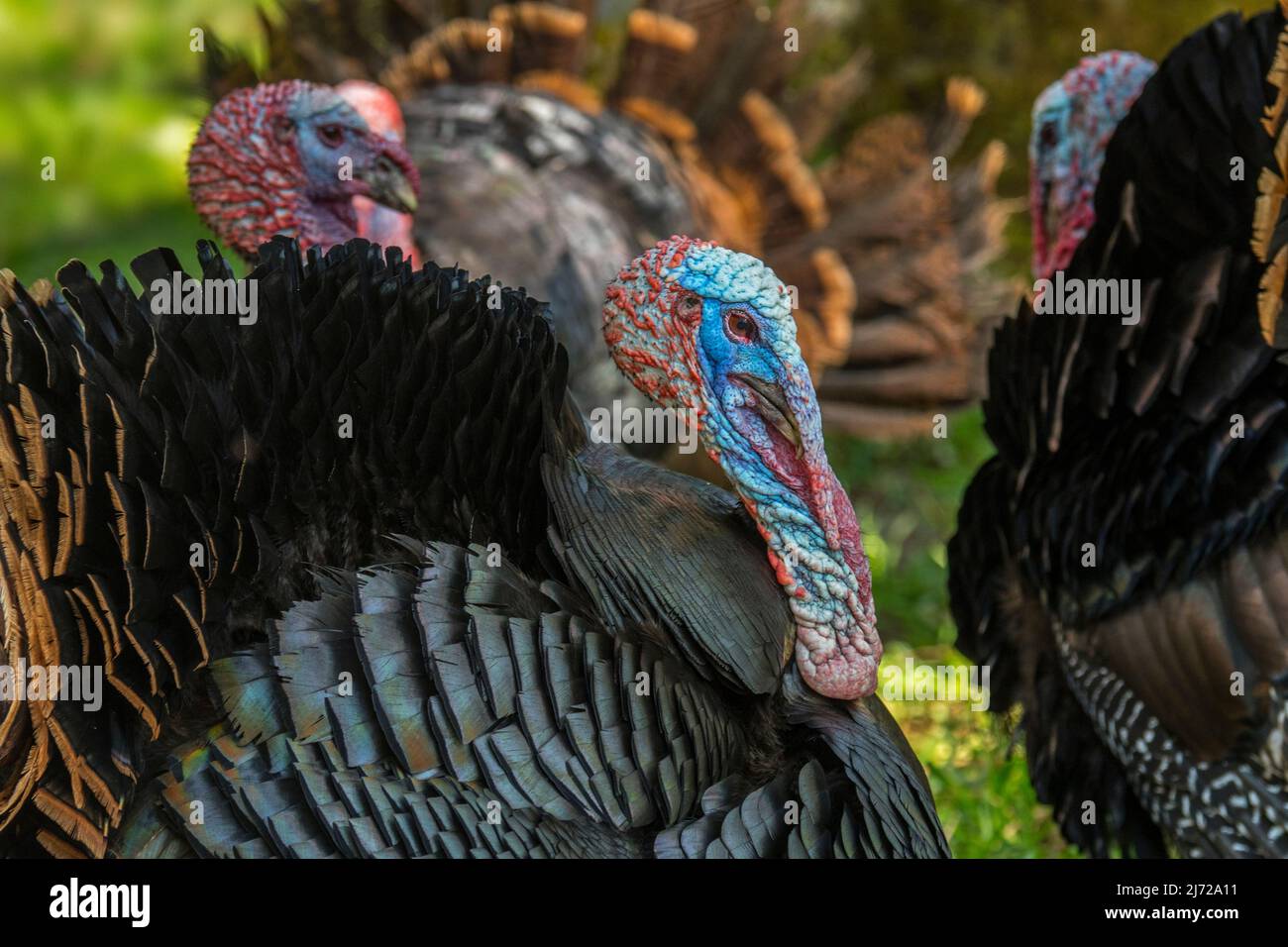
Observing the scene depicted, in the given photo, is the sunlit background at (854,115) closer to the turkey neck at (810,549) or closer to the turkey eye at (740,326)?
the turkey neck at (810,549)

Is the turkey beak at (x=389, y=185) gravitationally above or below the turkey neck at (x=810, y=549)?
above

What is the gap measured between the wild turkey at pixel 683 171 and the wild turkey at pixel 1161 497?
4.72 feet

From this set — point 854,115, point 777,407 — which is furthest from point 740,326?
point 854,115

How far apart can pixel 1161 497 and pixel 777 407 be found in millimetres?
985

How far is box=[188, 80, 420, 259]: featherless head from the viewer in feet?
11.4

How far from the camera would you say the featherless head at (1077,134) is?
3.72m

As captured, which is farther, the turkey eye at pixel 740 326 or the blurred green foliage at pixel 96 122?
the blurred green foliage at pixel 96 122

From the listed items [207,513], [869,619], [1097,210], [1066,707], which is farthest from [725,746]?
[1097,210]

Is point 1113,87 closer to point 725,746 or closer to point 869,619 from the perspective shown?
point 869,619

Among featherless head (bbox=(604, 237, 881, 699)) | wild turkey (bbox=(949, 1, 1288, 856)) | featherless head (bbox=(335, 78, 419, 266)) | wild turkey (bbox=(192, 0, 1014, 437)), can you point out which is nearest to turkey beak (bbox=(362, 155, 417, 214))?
featherless head (bbox=(335, 78, 419, 266))

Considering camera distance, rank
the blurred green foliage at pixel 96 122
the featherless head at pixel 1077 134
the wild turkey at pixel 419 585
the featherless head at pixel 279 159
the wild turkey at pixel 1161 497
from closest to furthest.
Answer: the wild turkey at pixel 419 585, the wild turkey at pixel 1161 497, the featherless head at pixel 279 159, the featherless head at pixel 1077 134, the blurred green foliage at pixel 96 122

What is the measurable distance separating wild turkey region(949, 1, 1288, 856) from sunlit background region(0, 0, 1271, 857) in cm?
143

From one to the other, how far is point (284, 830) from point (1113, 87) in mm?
2753

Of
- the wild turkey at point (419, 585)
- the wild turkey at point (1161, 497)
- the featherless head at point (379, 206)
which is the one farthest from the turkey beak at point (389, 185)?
the wild turkey at point (1161, 497)
